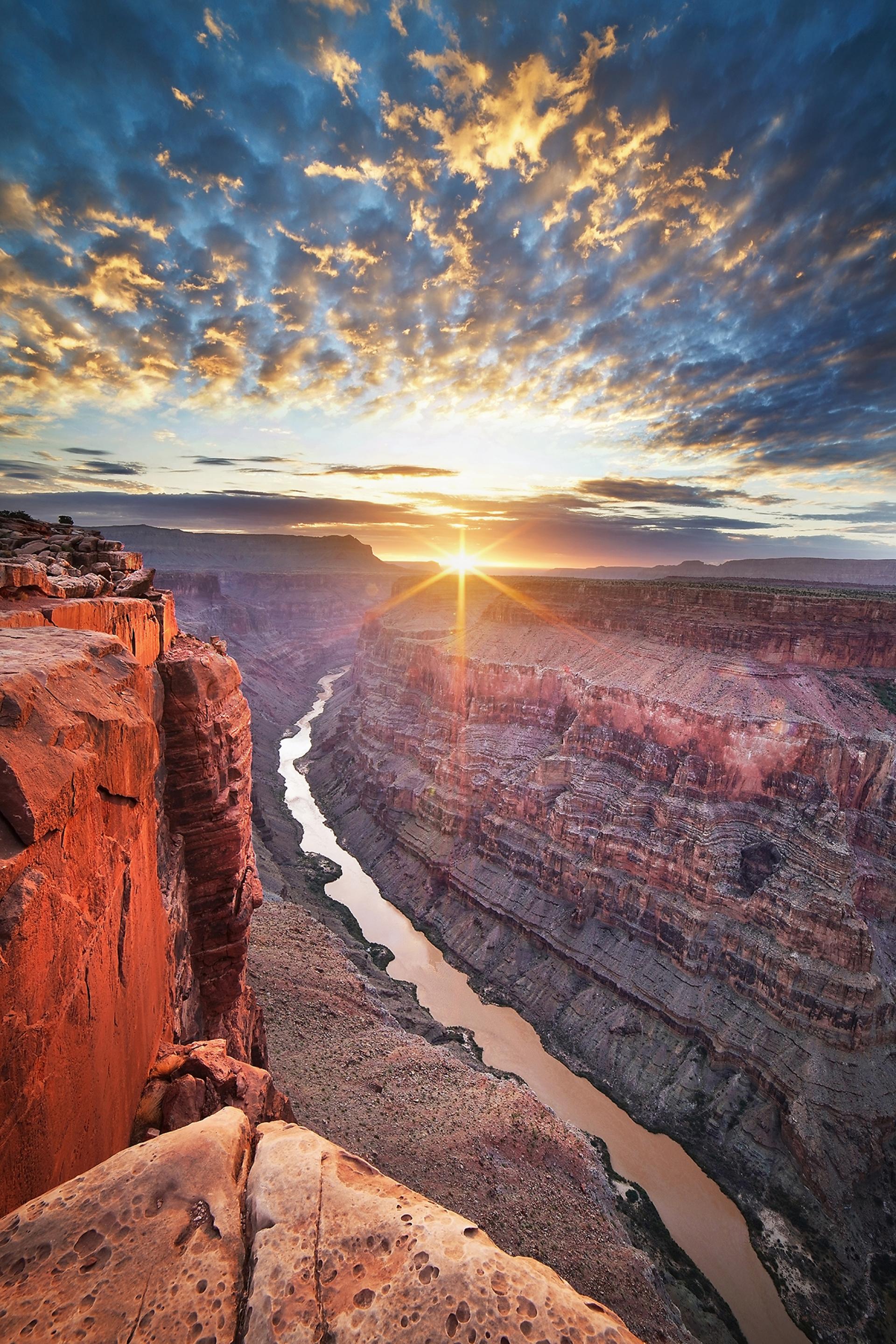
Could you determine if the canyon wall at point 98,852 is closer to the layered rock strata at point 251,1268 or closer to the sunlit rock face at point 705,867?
the layered rock strata at point 251,1268

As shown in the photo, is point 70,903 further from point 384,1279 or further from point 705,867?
point 705,867

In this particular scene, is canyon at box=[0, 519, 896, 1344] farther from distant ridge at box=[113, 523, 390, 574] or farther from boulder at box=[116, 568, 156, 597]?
distant ridge at box=[113, 523, 390, 574]

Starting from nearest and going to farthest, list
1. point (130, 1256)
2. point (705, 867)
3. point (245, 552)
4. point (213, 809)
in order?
point (130, 1256), point (213, 809), point (705, 867), point (245, 552)

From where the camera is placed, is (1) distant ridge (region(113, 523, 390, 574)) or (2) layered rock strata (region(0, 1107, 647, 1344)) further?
(1) distant ridge (region(113, 523, 390, 574))

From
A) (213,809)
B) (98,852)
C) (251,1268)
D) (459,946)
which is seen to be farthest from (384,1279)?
(459,946)

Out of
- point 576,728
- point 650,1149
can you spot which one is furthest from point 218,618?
point 650,1149

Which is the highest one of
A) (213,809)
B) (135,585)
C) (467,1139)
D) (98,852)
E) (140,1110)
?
(135,585)

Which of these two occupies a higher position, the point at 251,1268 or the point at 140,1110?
the point at 251,1268

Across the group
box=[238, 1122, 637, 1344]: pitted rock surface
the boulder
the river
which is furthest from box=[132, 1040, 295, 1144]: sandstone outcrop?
the river

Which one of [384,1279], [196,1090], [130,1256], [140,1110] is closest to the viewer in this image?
[130,1256]
